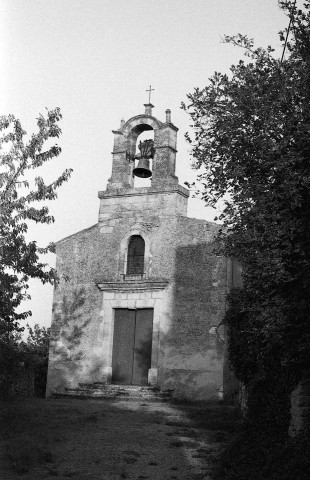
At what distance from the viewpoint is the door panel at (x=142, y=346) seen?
20375 millimetres

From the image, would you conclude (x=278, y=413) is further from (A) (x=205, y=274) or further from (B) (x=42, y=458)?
(A) (x=205, y=274)

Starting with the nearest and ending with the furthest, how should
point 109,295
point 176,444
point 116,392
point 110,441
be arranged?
1. point 176,444
2. point 110,441
3. point 116,392
4. point 109,295

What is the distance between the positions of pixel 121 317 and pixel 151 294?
1.32 m

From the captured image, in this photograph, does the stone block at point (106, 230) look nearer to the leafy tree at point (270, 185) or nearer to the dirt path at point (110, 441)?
the dirt path at point (110, 441)

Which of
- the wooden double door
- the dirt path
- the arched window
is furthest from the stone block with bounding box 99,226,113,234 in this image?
the dirt path

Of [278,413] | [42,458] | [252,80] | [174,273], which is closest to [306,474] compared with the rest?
[278,413]

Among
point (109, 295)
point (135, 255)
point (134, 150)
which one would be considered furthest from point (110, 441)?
point (134, 150)

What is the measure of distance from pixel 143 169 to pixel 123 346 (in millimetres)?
5708

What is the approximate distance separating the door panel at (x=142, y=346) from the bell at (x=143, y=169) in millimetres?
4415

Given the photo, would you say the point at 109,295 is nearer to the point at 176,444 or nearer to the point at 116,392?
the point at 116,392

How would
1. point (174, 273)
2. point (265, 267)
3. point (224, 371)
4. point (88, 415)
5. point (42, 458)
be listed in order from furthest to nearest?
point (174, 273)
point (224, 371)
point (88, 415)
point (42, 458)
point (265, 267)

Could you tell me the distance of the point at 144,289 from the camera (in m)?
20.8

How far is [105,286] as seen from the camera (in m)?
21.3

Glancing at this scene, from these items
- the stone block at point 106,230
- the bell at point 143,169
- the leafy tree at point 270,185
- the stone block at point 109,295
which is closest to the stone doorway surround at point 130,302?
the stone block at point 109,295
